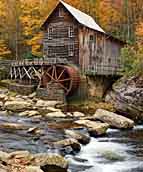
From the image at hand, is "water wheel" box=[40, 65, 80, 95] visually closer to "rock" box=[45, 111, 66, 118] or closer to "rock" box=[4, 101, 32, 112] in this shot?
"rock" box=[4, 101, 32, 112]

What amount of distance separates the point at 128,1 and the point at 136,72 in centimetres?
2120

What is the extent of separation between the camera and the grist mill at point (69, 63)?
27844 mm

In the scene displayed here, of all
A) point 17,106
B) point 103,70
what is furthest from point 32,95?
point 103,70

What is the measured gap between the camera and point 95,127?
16188 millimetres

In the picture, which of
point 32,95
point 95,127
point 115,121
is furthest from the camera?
point 32,95

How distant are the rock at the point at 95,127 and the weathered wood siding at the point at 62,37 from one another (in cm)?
1336

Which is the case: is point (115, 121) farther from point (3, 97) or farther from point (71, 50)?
point (71, 50)

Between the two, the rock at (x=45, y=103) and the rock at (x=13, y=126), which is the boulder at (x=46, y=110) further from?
the rock at (x=13, y=126)

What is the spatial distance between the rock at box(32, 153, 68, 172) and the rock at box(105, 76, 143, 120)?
31.6 ft

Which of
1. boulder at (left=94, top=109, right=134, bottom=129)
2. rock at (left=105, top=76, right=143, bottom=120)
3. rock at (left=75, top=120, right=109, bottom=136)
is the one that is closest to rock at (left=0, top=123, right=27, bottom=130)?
rock at (left=75, top=120, right=109, bottom=136)

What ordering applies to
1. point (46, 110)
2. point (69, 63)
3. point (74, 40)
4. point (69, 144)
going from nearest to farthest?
1. point (69, 144)
2. point (46, 110)
3. point (69, 63)
4. point (74, 40)

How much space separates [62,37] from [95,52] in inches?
126

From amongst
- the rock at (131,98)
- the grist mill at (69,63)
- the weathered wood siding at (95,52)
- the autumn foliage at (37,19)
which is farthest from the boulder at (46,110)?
the autumn foliage at (37,19)

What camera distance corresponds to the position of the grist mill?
2784cm
